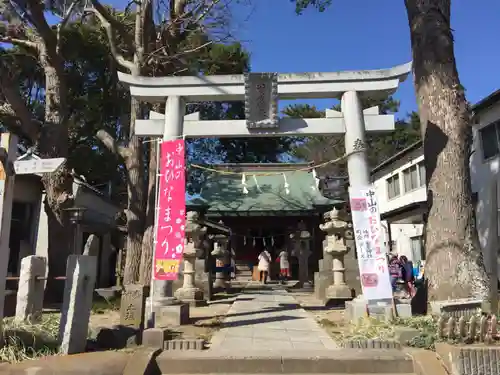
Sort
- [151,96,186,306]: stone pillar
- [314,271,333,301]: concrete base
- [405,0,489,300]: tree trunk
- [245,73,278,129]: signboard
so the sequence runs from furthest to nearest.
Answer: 1. [314,271,333,301]: concrete base
2. [245,73,278,129]: signboard
3. [151,96,186,306]: stone pillar
4. [405,0,489,300]: tree trunk

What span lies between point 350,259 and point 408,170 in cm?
1020

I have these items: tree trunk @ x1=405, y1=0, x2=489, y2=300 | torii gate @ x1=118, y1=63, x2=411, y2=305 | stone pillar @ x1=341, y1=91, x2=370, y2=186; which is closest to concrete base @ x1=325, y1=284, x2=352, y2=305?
tree trunk @ x1=405, y1=0, x2=489, y2=300

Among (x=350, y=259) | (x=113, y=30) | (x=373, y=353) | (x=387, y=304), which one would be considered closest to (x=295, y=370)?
(x=373, y=353)

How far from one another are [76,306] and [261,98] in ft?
17.2

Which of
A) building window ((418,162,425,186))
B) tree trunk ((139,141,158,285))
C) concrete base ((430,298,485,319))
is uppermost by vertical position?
building window ((418,162,425,186))

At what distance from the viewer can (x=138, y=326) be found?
668 centimetres

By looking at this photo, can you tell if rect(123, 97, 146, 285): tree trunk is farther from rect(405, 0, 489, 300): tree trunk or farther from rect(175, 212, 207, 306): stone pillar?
rect(405, 0, 489, 300): tree trunk

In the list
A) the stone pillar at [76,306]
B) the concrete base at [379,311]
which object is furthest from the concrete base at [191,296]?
the stone pillar at [76,306]

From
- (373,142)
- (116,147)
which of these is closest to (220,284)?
(116,147)

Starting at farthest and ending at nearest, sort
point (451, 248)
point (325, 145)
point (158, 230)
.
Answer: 1. point (325, 145)
2. point (158, 230)
3. point (451, 248)

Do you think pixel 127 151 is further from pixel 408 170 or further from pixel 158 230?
pixel 408 170

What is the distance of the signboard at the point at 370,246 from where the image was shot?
289 inches

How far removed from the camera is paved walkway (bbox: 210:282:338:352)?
611 cm

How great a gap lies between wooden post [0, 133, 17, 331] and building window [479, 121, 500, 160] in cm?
1430
